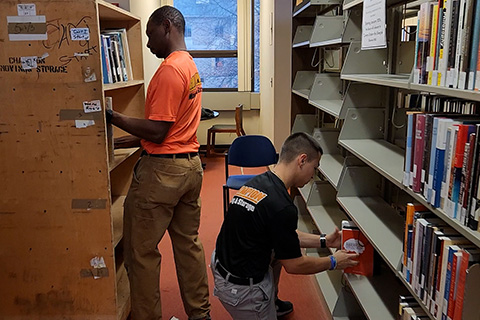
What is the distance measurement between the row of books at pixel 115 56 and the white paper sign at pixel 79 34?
438 mm

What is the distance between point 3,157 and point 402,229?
186cm

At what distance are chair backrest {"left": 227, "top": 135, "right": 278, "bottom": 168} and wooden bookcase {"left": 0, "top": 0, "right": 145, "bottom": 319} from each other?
4.98ft

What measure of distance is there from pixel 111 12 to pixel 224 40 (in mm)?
4869

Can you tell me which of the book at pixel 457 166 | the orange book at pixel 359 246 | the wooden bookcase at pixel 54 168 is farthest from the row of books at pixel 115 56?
the book at pixel 457 166

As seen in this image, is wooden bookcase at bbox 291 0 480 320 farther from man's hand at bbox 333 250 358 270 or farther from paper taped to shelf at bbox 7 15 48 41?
paper taped to shelf at bbox 7 15 48 41

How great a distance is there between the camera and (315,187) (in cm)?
308

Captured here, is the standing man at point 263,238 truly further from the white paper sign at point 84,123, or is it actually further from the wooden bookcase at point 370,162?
the white paper sign at point 84,123

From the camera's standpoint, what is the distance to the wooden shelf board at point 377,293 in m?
1.91

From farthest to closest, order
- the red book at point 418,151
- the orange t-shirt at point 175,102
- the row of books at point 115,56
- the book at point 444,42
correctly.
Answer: the row of books at point 115,56
the orange t-shirt at point 175,102
the red book at point 418,151
the book at point 444,42

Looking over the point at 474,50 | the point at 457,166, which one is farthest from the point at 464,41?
the point at 457,166

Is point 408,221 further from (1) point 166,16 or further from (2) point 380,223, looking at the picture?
(1) point 166,16

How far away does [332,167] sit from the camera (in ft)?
9.23

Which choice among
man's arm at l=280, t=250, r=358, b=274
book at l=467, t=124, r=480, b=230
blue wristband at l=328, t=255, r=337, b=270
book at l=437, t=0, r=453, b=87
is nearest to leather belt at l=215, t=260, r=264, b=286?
man's arm at l=280, t=250, r=358, b=274

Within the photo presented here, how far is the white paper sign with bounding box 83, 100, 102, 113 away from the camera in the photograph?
207cm
